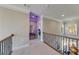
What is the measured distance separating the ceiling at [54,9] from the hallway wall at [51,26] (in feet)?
0.32

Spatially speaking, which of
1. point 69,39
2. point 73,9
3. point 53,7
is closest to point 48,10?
point 53,7

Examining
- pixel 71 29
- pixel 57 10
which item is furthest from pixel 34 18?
pixel 71 29

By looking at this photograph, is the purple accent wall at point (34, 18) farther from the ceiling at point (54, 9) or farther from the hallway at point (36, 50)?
the hallway at point (36, 50)

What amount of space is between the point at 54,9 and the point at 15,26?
76 centimetres

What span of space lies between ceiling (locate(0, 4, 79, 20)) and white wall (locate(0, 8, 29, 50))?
6.1 inches

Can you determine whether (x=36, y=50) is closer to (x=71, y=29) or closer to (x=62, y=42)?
(x=62, y=42)

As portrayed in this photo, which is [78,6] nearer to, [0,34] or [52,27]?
[52,27]

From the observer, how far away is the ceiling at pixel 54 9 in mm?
2012

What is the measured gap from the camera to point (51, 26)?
228cm

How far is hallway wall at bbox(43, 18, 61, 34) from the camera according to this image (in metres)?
2.23

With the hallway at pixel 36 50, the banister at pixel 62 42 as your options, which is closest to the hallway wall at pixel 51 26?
the banister at pixel 62 42

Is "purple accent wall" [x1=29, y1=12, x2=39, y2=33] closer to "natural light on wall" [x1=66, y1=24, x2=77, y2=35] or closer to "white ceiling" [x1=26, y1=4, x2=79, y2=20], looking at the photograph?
"white ceiling" [x1=26, y1=4, x2=79, y2=20]

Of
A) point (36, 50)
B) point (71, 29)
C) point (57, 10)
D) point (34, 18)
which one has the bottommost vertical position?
point (36, 50)

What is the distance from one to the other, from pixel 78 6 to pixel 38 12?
0.68m
